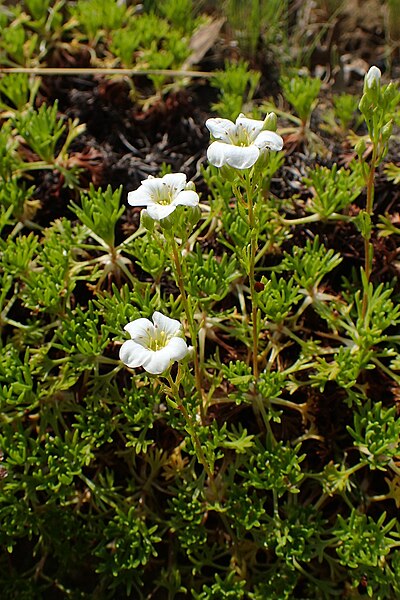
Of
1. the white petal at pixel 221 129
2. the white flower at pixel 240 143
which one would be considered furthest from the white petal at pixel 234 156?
the white petal at pixel 221 129

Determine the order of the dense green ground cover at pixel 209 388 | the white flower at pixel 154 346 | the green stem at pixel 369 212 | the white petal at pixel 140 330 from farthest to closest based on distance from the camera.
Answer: the dense green ground cover at pixel 209 388, the green stem at pixel 369 212, the white petal at pixel 140 330, the white flower at pixel 154 346

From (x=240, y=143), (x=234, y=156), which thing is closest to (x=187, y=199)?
(x=234, y=156)

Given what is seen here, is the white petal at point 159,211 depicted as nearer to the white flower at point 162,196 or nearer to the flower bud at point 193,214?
the white flower at point 162,196

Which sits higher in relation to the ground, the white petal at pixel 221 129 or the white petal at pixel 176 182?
the white petal at pixel 221 129

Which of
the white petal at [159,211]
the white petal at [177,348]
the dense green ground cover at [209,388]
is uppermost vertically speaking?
the white petal at [159,211]

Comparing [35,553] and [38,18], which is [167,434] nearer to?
[35,553]

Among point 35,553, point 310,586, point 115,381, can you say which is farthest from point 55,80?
point 310,586

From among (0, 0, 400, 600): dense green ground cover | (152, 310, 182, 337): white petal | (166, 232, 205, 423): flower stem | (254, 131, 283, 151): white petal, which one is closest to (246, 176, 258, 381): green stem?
(0, 0, 400, 600): dense green ground cover
